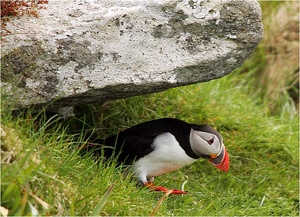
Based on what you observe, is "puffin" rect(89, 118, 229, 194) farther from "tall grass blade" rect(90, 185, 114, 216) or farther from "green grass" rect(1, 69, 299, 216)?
"tall grass blade" rect(90, 185, 114, 216)

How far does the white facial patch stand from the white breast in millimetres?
98

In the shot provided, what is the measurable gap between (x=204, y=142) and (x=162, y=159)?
0.34 meters

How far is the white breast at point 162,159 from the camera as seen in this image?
4852 mm

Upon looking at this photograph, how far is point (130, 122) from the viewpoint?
5.55m

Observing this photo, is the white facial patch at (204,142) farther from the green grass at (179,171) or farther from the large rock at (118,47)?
the large rock at (118,47)

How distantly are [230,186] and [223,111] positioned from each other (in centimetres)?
89

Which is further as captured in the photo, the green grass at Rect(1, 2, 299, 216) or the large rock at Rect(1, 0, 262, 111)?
the large rock at Rect(1, 0, 262, 111)

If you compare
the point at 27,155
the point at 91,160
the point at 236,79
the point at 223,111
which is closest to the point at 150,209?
the point at 91,160

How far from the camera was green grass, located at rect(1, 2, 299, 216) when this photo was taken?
3504 mm

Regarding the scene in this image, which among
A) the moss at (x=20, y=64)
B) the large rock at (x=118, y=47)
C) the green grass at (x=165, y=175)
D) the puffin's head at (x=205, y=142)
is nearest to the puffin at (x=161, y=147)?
the puffin's head at (x=205, y=142)

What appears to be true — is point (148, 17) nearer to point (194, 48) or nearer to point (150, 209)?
point (194, 48)

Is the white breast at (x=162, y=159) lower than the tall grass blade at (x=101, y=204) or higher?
lower

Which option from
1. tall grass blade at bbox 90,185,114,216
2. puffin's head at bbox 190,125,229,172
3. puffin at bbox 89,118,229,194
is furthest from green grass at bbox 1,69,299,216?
puffin's head at bbox 190,125,229,172

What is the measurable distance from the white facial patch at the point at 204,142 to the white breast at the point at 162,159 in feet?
0.32
